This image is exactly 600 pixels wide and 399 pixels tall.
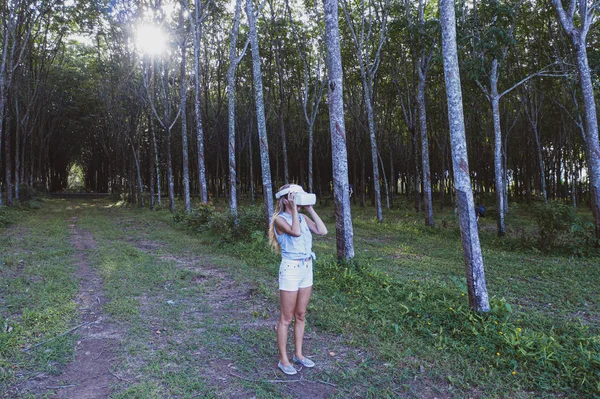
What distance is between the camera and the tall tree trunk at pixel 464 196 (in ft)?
16.6

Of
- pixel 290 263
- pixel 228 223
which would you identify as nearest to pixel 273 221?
pixel 290 263

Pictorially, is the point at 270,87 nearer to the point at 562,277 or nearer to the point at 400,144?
the point at 400,144

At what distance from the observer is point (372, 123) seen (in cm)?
1583

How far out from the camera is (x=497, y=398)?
3.42 m

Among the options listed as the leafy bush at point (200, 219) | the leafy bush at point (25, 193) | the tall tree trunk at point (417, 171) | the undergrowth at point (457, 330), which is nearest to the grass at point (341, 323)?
the undergrowth at point (457, 330)

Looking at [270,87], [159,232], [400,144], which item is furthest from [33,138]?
[400,144]

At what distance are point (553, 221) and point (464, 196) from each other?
665cm

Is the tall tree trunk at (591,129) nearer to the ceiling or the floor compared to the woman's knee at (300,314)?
nearer to the ceiling

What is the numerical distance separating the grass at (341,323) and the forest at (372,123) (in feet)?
0.17

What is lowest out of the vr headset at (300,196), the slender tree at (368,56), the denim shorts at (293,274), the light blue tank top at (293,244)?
the denim shorts at (293,274)

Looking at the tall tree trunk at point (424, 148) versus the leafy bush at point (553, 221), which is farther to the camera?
the tall tree trunk at point (424, 148)

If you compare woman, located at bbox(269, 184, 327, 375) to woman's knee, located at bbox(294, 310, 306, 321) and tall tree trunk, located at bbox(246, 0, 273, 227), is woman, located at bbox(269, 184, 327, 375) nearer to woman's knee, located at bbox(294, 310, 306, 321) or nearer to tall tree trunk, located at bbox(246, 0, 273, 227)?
woman's knee, located at bbox(294, 310, 306, 321)

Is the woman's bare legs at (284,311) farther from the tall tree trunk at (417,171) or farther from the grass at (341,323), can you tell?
the tall tree trunk at (417,171)

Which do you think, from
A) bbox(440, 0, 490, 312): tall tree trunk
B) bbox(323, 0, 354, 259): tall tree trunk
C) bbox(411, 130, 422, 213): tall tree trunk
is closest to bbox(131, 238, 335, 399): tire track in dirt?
bbox(323, 0, 354, 259): tall tree trunk
